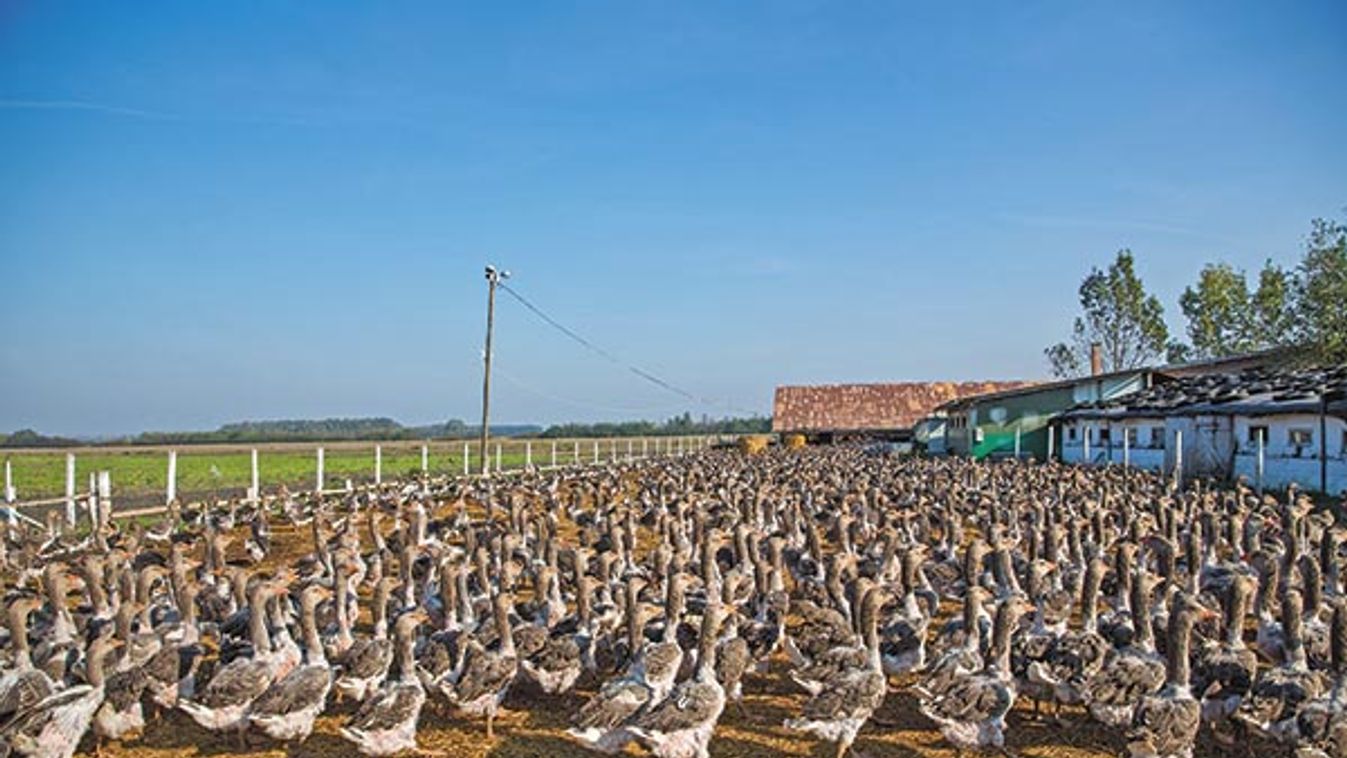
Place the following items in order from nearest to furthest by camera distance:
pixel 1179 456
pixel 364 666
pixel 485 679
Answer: pixel 485 679 → pixel 364 666 → pixel 1179 456

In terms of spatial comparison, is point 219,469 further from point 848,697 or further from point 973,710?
point 973,710

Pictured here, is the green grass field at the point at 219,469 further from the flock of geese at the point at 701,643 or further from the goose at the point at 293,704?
the goose at the point at 293,704

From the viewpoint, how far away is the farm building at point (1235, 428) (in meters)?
27.9

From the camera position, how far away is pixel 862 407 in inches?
3211

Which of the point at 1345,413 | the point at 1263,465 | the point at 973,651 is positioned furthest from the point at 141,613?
the point at 1263,465

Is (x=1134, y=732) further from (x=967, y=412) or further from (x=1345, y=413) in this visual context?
(x=967, y=412)

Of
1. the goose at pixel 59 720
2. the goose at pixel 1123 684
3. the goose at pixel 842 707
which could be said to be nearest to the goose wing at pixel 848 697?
the goose at pixel 842 707

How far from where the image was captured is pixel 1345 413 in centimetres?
2644

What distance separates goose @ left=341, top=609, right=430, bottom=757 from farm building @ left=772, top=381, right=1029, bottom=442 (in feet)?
230

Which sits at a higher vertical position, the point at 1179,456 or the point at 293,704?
the point at 1179,456

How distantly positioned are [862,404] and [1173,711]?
75140mm

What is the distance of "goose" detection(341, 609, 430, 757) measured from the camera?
26.8ft

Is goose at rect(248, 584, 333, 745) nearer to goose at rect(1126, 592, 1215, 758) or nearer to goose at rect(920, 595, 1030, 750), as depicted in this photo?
goose at rect(920, 595, 1030, 750)

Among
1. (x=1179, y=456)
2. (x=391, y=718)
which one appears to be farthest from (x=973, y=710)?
(x=1179, y=456)
